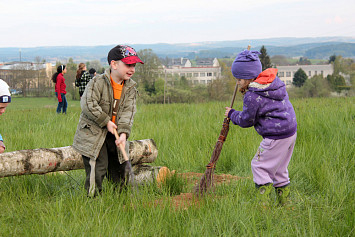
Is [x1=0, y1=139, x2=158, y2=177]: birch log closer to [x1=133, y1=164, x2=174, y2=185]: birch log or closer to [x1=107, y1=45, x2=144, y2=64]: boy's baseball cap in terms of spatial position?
[x1=133, y1=164, x2=174, y2=185]: birch log

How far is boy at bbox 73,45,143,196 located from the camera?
379 cm

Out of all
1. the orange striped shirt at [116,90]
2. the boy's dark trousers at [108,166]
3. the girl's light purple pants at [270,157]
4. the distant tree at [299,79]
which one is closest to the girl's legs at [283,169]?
the girl's light purple pants at [270,157]

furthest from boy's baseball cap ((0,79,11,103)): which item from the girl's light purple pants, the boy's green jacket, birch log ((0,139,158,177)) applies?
the girl's light purple pants

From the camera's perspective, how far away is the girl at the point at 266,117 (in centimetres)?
349

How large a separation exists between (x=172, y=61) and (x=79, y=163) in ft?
420

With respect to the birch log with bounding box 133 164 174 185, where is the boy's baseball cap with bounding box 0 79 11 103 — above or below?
above

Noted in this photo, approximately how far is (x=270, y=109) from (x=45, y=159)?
2544 millimetres

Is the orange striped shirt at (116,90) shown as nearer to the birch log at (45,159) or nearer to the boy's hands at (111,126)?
the boy's hands at (111,126)

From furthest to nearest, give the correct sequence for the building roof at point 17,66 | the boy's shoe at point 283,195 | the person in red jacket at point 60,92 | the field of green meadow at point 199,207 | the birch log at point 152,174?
the building roof at point 17,66 < the person in red jacket at point 60,92 < the birch log at point 152,174 < the boy's shoe at point 283,195 < the field of green meadow at point 199,207

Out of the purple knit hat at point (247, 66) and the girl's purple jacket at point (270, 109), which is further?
the purple knit hat at point (247, 66)

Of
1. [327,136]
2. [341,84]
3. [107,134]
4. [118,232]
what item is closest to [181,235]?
[118,232]

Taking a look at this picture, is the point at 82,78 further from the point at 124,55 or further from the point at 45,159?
the point at 124,55

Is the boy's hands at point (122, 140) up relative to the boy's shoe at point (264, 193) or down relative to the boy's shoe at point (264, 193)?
up

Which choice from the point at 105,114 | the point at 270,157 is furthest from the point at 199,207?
the point at 105,114
